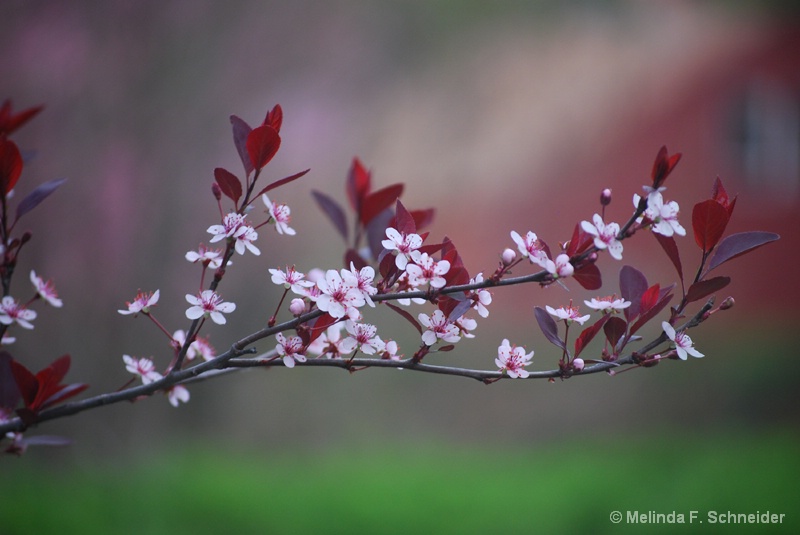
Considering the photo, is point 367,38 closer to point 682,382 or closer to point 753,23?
point 753,23

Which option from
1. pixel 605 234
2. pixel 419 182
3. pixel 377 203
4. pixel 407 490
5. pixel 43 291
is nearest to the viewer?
pixel 605 234

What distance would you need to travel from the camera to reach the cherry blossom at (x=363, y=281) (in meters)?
0.42

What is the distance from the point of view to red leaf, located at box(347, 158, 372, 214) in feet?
2.37

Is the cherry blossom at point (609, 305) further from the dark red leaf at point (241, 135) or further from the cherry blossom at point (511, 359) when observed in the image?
the dark red leaf at point (241, 135)

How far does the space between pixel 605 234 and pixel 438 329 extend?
0.13 m

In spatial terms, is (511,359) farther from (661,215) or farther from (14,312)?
(14,312)

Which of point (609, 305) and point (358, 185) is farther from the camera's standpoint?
point (358, 185)

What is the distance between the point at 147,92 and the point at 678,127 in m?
1.77

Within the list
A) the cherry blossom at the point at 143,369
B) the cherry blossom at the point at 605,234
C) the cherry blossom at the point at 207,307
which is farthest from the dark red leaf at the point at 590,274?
the cherry blossom at the point at 143,369

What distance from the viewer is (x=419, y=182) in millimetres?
2201

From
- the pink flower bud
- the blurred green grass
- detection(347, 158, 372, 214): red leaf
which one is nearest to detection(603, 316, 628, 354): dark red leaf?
the pink flower bud

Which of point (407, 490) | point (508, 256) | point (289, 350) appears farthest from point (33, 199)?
point (407, 490)

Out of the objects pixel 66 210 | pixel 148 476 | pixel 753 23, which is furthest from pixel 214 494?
pixel 753 23

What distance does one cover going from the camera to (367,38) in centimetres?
214
